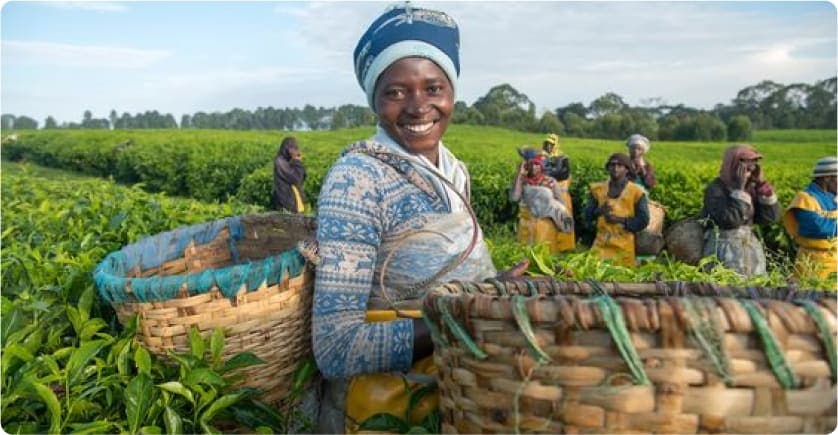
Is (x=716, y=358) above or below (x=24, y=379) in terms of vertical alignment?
above

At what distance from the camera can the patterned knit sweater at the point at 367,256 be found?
153cm

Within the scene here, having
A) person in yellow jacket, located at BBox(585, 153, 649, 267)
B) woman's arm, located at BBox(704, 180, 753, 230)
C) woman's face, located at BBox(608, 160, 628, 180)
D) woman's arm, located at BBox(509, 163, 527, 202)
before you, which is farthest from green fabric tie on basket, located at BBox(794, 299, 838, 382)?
woman's arm, located at BBox(509, 163, 527, 202)

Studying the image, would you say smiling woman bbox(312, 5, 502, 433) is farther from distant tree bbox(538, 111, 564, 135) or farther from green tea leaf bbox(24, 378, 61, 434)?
distant tree bbox(538, 111, 564, 135)

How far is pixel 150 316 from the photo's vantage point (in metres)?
1.67

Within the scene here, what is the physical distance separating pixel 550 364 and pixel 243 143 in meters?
18.9

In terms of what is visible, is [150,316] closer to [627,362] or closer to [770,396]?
[627,362]

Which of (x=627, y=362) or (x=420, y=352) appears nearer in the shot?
(x=627, y=362)

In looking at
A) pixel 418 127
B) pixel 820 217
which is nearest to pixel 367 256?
pixel 418 127

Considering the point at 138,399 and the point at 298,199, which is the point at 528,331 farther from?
the point at 298,199

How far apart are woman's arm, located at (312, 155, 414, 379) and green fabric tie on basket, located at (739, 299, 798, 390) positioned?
740 millimetres

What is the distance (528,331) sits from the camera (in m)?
1.00

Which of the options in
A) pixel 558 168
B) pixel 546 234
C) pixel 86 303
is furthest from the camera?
pixel 558 168

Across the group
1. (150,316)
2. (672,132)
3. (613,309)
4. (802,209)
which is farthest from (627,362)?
(672,132)

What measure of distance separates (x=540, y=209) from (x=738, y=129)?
23736mm
